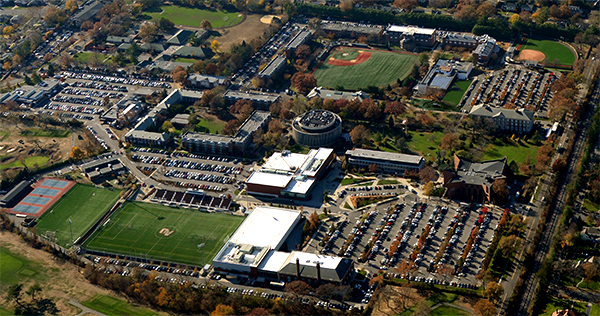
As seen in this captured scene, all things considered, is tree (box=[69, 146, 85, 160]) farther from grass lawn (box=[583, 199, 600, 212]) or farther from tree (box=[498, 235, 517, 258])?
grass lawn (box=[583, 199, 600, 212])

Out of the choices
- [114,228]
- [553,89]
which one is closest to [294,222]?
[114,228]

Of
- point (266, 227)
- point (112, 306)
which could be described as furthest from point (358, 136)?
point (112, 306)

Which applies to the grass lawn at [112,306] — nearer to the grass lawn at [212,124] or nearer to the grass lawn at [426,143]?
the grass lawn at [212,124]

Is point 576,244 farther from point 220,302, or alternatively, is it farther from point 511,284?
point 220,302

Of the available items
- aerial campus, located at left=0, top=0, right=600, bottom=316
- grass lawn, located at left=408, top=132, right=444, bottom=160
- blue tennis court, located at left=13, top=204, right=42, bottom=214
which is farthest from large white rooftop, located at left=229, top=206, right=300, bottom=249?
blue tennis court, located at left=13, top=204, right=42, bottom=214

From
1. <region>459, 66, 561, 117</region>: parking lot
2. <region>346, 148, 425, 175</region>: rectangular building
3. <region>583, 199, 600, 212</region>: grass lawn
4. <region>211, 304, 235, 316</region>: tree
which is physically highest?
<region>459, 66, 561, 117</region>: parking lot
